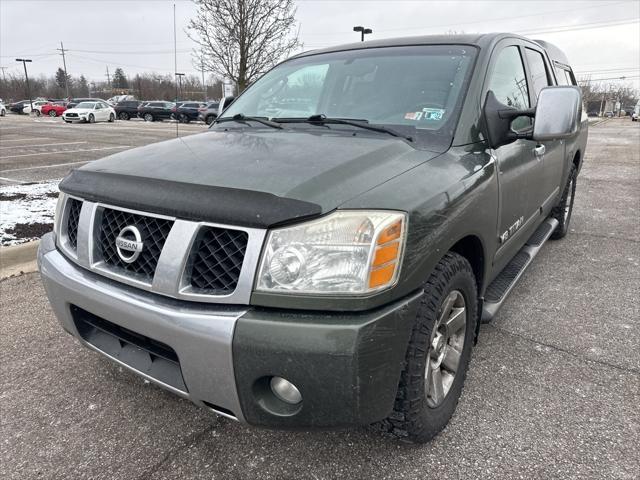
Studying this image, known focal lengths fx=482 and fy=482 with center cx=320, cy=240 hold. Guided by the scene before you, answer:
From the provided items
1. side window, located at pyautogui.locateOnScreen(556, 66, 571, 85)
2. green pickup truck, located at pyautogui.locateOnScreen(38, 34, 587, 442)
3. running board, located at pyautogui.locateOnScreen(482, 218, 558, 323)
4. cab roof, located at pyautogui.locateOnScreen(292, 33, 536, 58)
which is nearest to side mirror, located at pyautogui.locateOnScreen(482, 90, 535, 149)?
green pickup truck, located at pyautogui.locateOnScreen(38, 34, 587, 442)

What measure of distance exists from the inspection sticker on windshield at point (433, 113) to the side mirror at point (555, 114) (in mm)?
455

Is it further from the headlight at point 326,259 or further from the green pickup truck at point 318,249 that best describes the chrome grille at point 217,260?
the headlight at point 326,259

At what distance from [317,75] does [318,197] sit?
1.74 meters

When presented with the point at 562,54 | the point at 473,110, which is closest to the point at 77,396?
the point at 473,110

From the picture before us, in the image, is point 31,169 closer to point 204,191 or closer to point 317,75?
point 317,75

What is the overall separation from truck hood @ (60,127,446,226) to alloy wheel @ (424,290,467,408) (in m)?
0.63

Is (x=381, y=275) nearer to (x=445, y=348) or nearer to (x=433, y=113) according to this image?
(x=445, y=348)

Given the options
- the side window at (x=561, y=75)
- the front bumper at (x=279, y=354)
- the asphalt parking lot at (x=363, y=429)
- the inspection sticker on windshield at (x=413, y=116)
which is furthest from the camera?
the side window at (x=561, y=75)

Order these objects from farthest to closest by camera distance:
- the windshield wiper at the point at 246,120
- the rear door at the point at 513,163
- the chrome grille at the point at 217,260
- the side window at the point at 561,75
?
the side window at the point at 561,75, the windshield wiper at the point at 246,120, the rear door at the point at 513,163, the chrome grille at the point at 217,260

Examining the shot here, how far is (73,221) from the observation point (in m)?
2.19

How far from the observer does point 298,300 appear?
1.54 meters

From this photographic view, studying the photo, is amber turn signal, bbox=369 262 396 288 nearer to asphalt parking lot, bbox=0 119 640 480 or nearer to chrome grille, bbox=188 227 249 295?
chrome grille, bbox=188 227 249 295

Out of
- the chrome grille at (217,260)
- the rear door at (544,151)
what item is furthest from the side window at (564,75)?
the chrome grille at (217,260)

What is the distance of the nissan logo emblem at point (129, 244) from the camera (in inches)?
70.0
